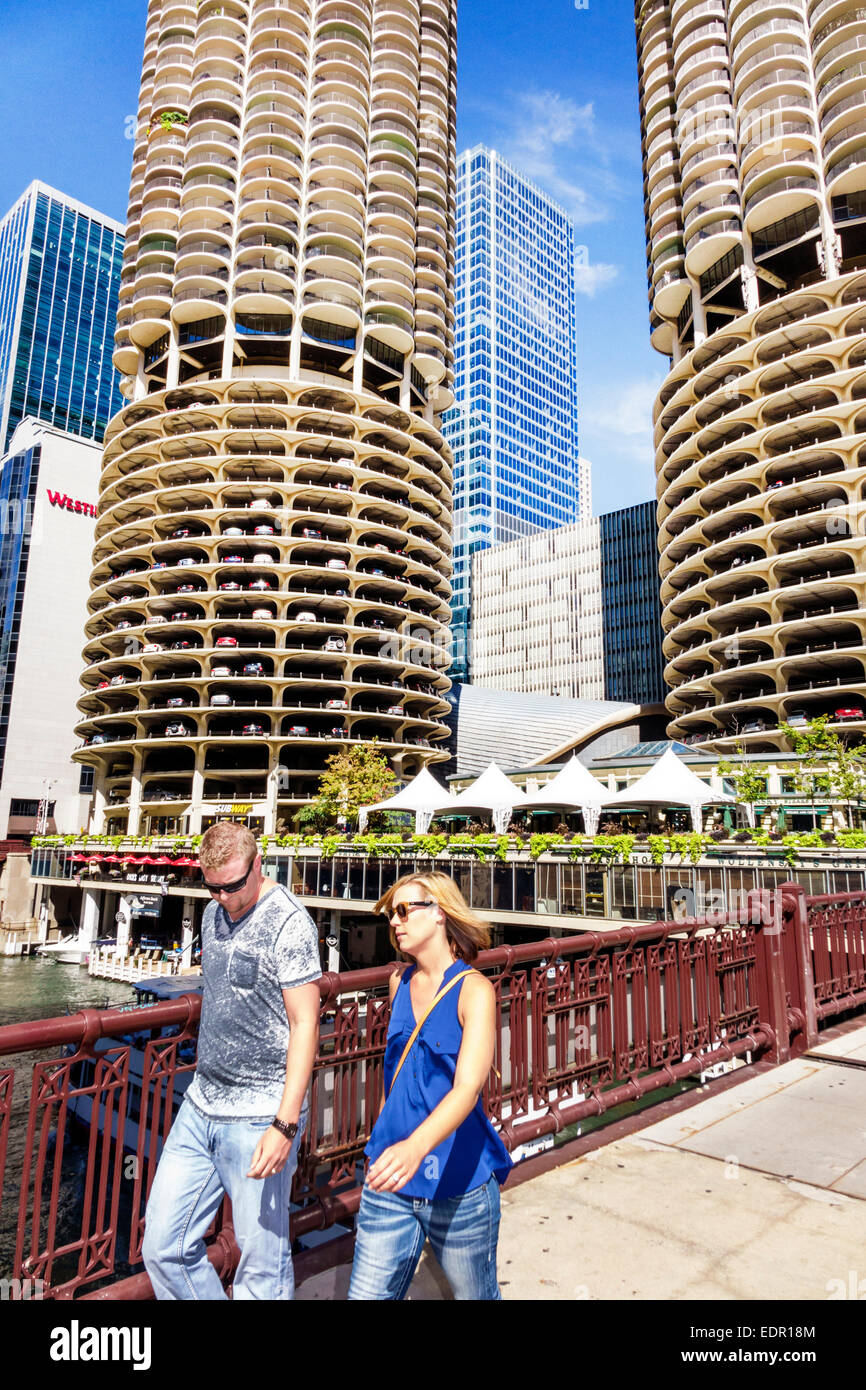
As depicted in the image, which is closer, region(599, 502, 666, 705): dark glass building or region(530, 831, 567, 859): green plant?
region(530, 831, 567, 859): green plant

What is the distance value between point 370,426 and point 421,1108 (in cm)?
6558

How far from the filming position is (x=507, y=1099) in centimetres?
539

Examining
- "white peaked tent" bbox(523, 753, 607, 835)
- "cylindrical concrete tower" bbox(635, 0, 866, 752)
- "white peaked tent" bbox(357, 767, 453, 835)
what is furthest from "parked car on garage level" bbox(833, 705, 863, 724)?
"white peaked tent" bbox(357, 767, 453, 835)

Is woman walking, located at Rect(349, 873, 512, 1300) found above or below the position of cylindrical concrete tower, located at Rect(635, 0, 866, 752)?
below

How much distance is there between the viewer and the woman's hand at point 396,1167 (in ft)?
8.48

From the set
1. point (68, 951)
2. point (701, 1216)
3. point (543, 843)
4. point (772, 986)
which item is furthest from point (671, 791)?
point (68, 951)

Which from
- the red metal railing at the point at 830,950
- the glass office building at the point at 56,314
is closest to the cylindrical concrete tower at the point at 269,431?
the red metal railing at the point at 830,950

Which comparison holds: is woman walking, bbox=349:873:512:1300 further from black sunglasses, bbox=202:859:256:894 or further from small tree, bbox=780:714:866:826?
small tree, bbox=780:714:866:826

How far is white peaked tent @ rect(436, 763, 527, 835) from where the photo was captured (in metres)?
32.3

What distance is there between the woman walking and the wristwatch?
352mm

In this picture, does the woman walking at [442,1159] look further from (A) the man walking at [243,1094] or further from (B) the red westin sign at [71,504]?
(B) the red westin sign at [71,504]

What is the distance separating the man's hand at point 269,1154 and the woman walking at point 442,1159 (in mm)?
383
